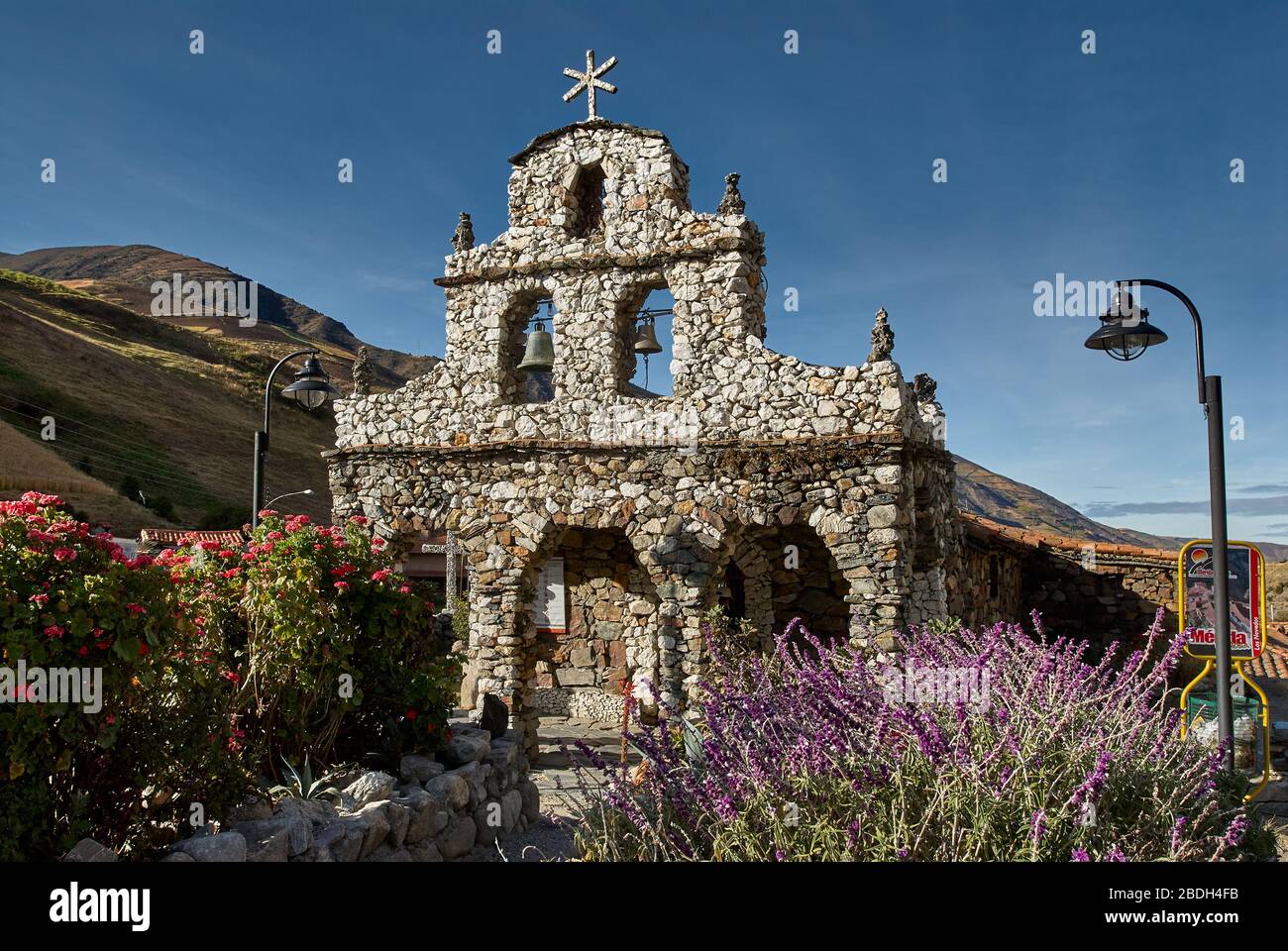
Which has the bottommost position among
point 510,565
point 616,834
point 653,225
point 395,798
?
point 395,798

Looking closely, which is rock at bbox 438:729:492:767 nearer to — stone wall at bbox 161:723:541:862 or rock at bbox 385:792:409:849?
stone wall at bbox 161:723:541:862

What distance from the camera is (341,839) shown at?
5312 mm

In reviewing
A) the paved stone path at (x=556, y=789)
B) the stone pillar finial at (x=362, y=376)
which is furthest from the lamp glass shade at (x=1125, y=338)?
the stone pillar finial at (x=362, y=376)

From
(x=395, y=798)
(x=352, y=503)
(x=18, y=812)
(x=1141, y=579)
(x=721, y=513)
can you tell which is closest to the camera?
(x=18, y=812)

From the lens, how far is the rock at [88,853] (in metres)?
4.09

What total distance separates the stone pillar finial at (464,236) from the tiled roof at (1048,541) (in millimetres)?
7779

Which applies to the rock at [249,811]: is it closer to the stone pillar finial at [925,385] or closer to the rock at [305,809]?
the rock at [305,809]

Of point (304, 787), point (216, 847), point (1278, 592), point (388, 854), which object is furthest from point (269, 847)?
point (1278, 592)

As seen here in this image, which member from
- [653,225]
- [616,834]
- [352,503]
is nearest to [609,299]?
[653,225]

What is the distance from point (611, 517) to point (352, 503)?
3.72 m

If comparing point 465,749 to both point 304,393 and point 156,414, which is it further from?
point 156,414
